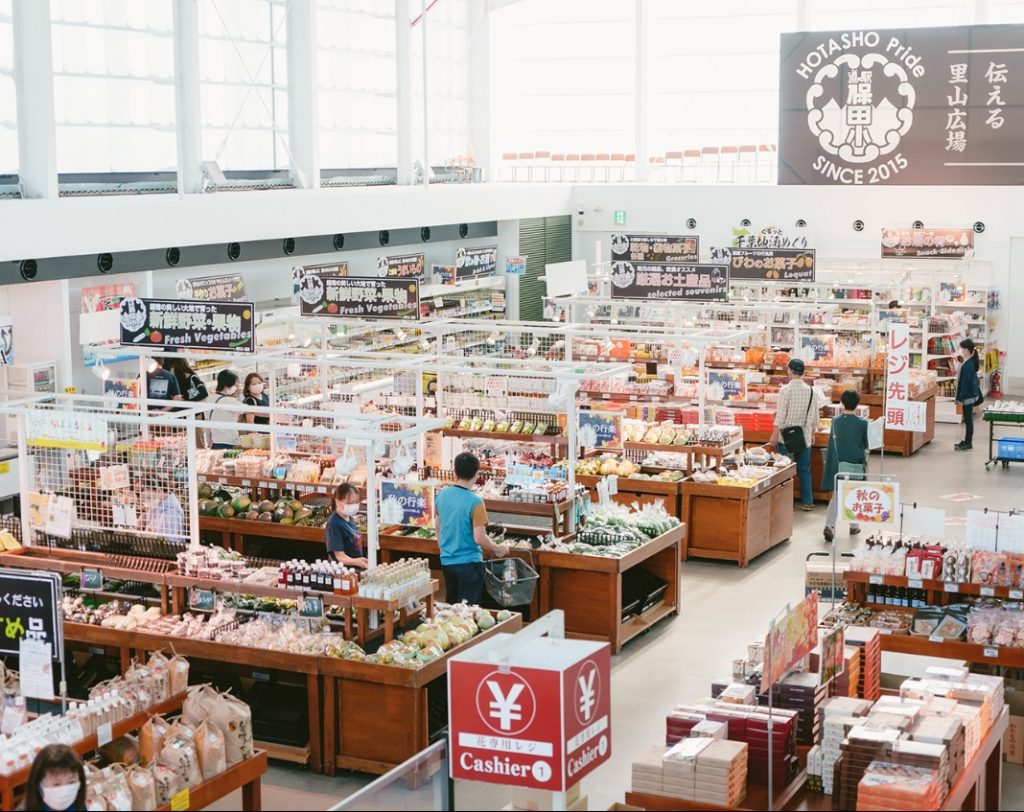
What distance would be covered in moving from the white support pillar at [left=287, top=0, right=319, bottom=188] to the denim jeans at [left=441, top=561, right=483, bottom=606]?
1178 centimetres

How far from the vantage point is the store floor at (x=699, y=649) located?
750 cm

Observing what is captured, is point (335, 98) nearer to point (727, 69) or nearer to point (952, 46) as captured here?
point (727, 69)

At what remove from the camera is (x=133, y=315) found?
39.5 feet

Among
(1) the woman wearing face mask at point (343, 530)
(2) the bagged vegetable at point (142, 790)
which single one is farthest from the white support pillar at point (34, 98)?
(2) the bagged vegetable at point (142, 790)

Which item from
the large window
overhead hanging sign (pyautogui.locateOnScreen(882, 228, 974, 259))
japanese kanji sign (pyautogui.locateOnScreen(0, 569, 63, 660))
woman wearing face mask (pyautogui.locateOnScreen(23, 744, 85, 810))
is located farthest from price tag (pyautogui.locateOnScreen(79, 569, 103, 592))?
overhead hanging sign (pyautogui.locateOnScreen(882, 228, 974, 259))

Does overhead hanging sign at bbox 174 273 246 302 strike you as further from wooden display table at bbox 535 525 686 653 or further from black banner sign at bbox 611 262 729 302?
wooden display table at bbox 535 525 686 653

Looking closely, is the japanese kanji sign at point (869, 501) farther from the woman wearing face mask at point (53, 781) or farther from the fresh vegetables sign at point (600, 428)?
the woman wearing face mask at point (53, 781)

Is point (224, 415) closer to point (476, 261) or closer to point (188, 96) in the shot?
point (188, 96)

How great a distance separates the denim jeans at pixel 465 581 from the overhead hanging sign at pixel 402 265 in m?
11.5

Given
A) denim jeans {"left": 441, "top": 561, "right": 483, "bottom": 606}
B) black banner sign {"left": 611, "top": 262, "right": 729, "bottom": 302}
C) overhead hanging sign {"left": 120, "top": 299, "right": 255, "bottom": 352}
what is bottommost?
denim jeans {"left": 441, "top": 561, "right": 483, "bottom": 606}

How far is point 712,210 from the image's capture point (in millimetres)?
23859

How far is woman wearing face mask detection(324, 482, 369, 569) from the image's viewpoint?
8836mm

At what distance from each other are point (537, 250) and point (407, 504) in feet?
51.7

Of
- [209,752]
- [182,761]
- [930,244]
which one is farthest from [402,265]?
[182,761]
